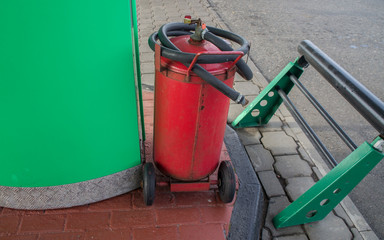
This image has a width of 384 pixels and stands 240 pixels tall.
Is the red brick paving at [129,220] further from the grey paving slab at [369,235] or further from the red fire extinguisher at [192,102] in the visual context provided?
the grey paving slab at [369,235]

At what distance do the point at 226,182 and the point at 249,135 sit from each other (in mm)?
974

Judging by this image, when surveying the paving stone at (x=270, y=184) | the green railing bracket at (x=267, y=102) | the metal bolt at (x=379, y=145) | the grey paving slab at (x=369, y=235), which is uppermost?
the metal bolt at (x=379, y=145)

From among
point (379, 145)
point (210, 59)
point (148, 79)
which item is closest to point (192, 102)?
point (210, 59)

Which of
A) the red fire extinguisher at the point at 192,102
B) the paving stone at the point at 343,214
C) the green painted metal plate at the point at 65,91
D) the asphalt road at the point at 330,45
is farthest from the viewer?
the asphalt road at the point at 330,45

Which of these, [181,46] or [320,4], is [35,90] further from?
[320,4]

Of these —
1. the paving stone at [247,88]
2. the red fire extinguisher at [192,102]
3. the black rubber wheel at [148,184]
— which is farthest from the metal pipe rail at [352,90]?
the black rubber wheel at [148,184]

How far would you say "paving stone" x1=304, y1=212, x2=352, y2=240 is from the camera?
6.24 feet

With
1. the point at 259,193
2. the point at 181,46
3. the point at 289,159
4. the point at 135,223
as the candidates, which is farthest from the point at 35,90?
the point at 289,159

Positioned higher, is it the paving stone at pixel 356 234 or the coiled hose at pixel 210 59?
the coiled hose at pixel 210 59

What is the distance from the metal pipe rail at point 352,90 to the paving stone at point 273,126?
0.87 meters

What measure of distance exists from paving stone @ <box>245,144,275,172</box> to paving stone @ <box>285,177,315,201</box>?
20 cm

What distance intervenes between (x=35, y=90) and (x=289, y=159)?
6.67 ft

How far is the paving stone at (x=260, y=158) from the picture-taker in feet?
7.80

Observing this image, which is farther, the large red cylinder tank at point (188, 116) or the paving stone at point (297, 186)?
the paving stone at point (297, 186)
